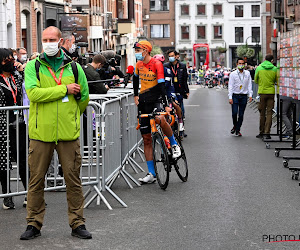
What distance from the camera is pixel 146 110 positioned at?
37.7 ft

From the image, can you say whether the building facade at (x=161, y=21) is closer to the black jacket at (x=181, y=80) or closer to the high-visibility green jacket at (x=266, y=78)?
the high-visibility green jacket at (x=266, y=78)

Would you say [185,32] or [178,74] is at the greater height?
[185,32]

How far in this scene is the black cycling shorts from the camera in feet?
37.2

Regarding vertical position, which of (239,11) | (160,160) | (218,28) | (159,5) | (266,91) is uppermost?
(159,5)

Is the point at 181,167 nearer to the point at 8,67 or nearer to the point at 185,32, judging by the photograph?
the point at 8,67

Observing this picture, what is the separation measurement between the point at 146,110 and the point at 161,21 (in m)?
93.6

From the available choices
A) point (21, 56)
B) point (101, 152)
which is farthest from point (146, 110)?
point (21, 56)

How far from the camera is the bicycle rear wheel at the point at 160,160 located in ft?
34.9

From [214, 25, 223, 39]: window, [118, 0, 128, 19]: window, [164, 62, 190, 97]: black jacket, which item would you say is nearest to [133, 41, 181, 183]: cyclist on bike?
[164, 62, 190, 97]: black jacket

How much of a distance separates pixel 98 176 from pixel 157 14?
314ft

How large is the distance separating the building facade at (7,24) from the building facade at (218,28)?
7151 cm

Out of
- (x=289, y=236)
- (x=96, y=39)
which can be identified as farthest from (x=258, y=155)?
(x=96, y=39)

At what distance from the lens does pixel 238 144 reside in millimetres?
17062

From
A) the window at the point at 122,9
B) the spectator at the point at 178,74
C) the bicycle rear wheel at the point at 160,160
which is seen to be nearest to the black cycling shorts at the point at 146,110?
the bicycle rear wheel at the point at 160,160
